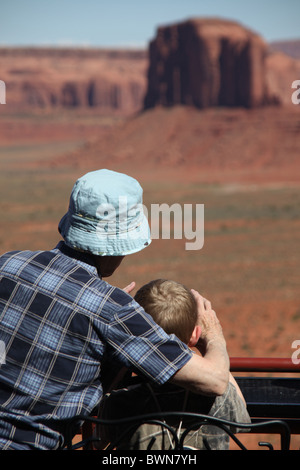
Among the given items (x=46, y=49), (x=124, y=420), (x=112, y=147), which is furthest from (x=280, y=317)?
(x=46, y=49)

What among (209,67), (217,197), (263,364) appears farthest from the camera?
(209,67)

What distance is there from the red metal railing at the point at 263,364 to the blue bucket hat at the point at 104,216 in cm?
71

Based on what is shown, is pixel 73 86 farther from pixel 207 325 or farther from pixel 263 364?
pixel 207 325

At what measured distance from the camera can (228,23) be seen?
54.1 meters

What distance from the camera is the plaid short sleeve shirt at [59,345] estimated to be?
1.61 meters

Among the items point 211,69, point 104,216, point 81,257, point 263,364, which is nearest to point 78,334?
point 81,257

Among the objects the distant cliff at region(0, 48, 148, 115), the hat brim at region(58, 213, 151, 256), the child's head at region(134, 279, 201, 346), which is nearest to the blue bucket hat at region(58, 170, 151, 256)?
the hat brim at region(58, 213, 151, 256)

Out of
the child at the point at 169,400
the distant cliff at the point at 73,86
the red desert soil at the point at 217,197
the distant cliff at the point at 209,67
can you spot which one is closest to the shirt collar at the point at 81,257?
the child at the point at 169,400

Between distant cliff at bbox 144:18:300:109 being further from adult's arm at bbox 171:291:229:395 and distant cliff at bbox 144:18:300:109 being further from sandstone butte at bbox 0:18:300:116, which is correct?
adult's arm at bbox 171:291:229:395

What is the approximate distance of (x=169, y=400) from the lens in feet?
5.79

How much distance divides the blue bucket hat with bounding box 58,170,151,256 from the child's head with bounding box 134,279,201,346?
0.16 metres

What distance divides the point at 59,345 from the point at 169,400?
15.5 inches

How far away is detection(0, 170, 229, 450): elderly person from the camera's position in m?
1.62

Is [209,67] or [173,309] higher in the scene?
[173,309]
